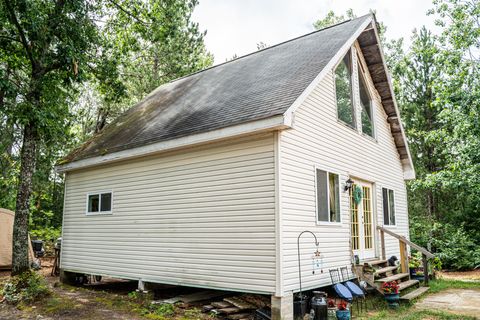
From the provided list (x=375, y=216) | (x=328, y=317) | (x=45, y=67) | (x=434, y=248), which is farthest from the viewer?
(x=434, y=248)

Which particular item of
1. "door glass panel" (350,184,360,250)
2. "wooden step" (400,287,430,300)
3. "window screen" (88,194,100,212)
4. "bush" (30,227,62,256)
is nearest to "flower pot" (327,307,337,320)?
"wooden step" (400,287,430,300)

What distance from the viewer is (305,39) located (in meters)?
10.2

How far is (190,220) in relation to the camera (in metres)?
7.40

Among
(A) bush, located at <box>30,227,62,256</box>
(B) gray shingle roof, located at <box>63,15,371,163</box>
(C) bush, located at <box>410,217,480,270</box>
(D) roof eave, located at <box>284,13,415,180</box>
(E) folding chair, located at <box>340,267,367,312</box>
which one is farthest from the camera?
(A) bush, located at <box>30,227,62,256</box>

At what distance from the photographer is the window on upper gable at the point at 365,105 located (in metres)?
10.4

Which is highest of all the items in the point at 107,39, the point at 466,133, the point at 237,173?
the point at 107,39

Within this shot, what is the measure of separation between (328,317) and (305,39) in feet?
23.4

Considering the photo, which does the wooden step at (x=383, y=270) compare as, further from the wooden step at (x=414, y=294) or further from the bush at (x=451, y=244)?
the bush at (x=451, y=244)

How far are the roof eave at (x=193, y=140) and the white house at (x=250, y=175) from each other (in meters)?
0.02

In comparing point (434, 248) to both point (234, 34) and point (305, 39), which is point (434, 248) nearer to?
point (305, 39)

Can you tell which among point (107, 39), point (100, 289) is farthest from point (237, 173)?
point (107, 39)

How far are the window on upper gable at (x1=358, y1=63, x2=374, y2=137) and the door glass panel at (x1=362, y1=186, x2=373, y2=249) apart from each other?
1.71 metres

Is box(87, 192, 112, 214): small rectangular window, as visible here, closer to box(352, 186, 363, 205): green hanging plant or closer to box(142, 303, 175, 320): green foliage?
box(142, 303, 175, 320): green foliage

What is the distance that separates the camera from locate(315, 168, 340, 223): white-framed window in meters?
7.47
